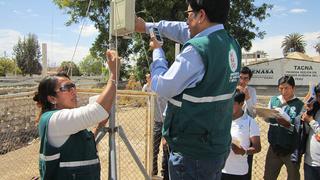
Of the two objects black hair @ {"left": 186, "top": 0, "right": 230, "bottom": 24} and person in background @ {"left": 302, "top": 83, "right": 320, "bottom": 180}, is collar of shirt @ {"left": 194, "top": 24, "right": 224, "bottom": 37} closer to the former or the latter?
black hair @ {"left": 186, "top": 0, "right": 230, "bottom": 24}

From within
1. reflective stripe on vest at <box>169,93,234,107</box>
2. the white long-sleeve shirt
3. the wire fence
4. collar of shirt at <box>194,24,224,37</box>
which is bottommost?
the wire fence

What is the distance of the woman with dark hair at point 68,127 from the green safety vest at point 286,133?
8.95 feet

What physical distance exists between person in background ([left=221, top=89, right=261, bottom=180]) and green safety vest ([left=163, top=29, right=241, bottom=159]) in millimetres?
1565

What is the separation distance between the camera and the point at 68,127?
8.06 ft

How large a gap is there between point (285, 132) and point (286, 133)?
0.02m

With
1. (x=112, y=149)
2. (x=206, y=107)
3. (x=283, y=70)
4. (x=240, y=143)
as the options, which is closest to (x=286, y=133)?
(x=240, y=143)

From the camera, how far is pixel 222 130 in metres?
2.36

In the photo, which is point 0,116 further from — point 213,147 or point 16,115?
point 213,147

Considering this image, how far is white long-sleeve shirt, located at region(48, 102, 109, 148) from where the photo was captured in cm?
245

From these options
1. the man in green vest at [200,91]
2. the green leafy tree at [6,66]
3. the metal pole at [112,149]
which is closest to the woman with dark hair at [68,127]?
the metal pole at [112,149]

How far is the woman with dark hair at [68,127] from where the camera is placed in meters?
2.47

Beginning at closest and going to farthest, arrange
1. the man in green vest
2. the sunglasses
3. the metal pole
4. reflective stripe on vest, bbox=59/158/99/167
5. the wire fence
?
the man in green vest < reflective stripe on vest, bbox=59/158/99/167 < the sunglasses < the metal pole < the wire fence

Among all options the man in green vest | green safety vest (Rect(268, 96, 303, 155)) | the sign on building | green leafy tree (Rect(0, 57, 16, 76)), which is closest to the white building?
the sign on building

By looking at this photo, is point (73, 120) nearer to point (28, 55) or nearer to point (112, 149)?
point (112, 149)
